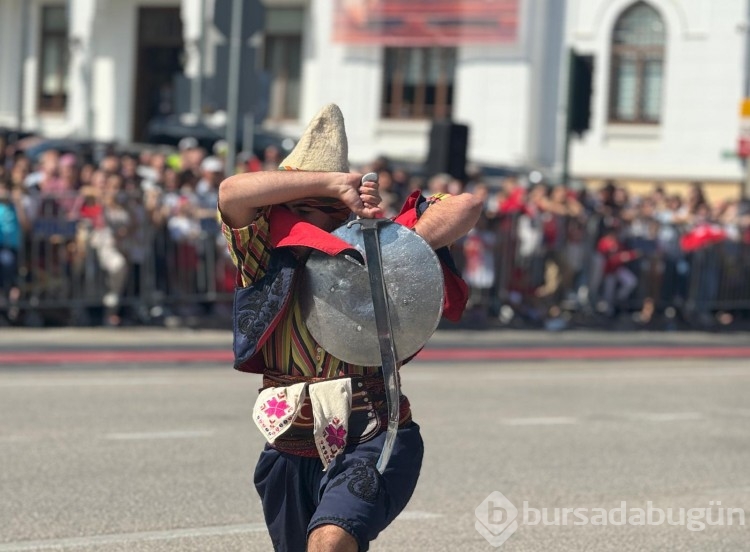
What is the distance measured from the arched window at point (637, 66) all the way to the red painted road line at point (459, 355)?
736 inches

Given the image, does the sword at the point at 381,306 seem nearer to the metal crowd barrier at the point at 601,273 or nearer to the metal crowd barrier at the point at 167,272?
the metal crowd barrier at the point at 167,272

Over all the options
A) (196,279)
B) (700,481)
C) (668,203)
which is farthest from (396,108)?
(700,481)

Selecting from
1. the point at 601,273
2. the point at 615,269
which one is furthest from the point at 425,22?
the point at 601,273

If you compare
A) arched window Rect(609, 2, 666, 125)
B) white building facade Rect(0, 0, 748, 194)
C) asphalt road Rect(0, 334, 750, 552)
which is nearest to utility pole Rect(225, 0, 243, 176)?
asphalt road Rect(0, 334, 750, 552)

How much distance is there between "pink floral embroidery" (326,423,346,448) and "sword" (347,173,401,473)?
0.14 meters

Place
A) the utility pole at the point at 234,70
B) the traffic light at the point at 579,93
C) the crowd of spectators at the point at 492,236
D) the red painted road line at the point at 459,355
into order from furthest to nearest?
the traffic light at the point at 579,93
the utility pole at the point at 234,70
the crowd of spectators at the point at 492,236
the red painted road line at the point at 459,355

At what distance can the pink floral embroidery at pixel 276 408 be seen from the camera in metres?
4.79

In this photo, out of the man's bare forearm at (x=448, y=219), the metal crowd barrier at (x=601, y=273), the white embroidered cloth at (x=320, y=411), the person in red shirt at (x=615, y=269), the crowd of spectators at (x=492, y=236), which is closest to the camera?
the white embroidered cloth at (x=320, y=411)

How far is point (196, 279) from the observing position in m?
18.3

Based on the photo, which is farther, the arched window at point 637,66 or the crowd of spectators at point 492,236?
the arched window at point 637,66

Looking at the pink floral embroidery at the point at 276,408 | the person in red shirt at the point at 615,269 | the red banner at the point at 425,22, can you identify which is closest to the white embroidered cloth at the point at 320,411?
the pink floral embroidery at the point at 276,408

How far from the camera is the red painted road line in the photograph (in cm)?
1472

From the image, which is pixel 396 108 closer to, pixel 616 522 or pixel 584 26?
pixel 584 26

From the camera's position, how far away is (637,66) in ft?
125
